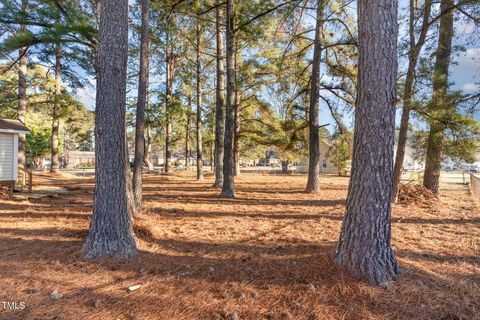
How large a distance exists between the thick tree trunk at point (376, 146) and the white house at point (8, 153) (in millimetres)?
11248

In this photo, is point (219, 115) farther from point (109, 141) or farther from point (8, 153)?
point (8, 153)

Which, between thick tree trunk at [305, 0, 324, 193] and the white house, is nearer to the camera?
the white house

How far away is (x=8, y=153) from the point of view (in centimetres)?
940

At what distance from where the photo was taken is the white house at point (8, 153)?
9.16 m

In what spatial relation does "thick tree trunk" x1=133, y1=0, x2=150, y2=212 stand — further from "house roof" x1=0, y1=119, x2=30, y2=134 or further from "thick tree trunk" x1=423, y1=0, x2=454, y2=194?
"thick tree trunk" x1=423, y1=0, x2=454, y2=194

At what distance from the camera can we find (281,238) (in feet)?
14.5

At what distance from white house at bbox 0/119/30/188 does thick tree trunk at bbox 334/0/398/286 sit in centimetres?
1125

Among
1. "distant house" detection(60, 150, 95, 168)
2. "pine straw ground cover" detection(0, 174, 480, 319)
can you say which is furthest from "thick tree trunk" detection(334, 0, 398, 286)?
"distant house" detection(60, 150, 95, 168)

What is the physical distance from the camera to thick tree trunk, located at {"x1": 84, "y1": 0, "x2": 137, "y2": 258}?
11.8ft

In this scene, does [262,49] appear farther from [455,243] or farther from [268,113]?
[455,243]

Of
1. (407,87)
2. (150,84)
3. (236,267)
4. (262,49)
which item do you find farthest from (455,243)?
(150,84)

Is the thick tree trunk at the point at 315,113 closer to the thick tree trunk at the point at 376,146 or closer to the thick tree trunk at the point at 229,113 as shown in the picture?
the thick tree trunk at the point at 229,113

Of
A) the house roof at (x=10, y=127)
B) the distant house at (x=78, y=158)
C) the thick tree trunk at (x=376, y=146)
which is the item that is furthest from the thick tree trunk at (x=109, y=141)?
the distant house at (x=78, y=158)

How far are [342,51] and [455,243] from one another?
312 inches
